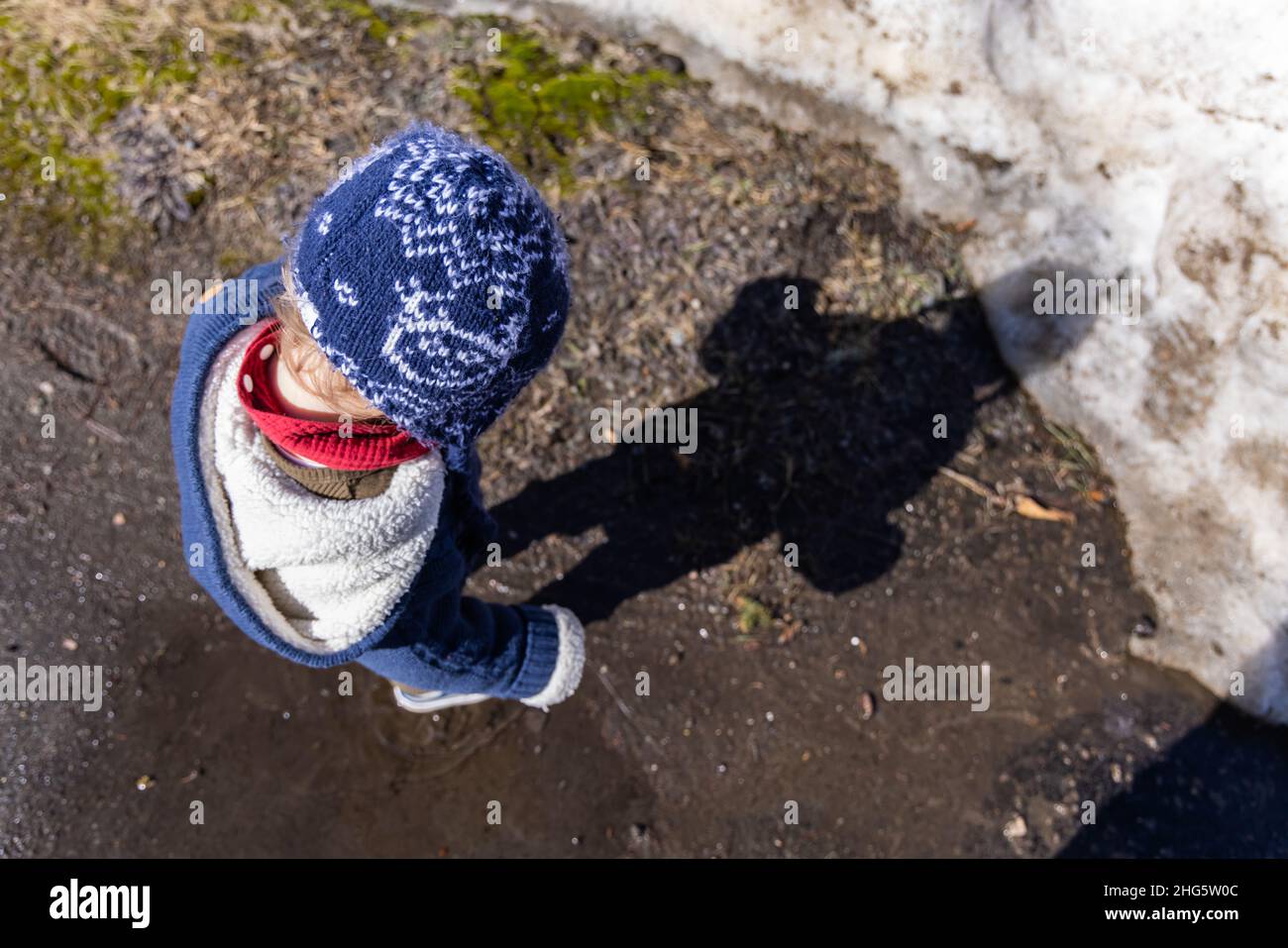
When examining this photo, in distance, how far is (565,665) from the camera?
10.0ft

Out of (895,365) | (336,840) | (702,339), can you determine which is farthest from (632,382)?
(336,840)

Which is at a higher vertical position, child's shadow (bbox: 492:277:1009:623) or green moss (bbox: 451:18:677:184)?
green moss (bbox: 451:18:677:184)

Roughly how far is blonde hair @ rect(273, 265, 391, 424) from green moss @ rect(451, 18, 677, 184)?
7.82 feet

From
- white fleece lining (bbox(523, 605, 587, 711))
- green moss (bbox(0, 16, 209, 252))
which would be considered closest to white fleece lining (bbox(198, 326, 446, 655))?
white fleece lining (bbox(523, 605, 587, 711))

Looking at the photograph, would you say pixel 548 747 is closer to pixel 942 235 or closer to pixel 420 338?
pixel 420 338

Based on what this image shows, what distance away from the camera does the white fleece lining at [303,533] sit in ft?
6.80

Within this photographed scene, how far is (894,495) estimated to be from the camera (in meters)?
3.98

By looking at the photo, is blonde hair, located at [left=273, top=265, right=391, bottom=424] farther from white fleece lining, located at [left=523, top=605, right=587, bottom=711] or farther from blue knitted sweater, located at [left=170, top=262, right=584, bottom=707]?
white fleece lining, located at [left=523, top=605, right=587, bottom=711]

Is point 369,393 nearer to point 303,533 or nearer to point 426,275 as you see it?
point 426,275

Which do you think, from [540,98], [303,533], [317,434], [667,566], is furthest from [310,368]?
[540,98]

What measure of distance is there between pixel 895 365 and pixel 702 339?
0.85 m

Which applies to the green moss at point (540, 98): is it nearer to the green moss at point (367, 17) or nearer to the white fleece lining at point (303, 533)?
the green moss at point (367, 17)

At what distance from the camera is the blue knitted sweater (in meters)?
2.10

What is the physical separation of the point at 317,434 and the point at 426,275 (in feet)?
1.62
